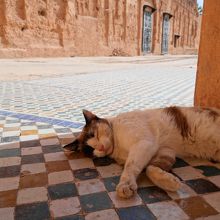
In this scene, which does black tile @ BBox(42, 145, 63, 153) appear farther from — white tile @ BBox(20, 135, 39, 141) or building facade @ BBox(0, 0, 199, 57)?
building facade @ BBox(0, 0, 199, 57)

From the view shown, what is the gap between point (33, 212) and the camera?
159 cm

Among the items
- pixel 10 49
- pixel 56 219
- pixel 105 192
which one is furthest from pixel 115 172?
pixel 10 49

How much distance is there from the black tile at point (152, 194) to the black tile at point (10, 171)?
0.93 meters

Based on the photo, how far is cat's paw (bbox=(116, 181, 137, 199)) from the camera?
1710 mm

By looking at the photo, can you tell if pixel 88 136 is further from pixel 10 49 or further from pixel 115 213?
pixel 10 49

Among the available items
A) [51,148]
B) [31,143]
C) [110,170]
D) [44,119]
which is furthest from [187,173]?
[44,119]

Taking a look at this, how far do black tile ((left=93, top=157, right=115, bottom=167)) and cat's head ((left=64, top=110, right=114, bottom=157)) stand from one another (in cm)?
5

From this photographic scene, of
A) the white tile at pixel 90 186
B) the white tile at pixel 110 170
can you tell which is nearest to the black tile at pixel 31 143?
the white tile at pixel 110 170

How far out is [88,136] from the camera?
229 cm

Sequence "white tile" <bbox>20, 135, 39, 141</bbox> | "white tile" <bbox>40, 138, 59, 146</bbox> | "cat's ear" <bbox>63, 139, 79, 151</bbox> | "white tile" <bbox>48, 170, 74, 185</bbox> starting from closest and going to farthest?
"white tile" <bbox>48, 170, 74, 185</bbox>, "cat's ear" <bbox>63, 139, 79, 151</bbox>, "white tile" <bbox>40, 138, 59, 146</bbox>, "white tile" <bbox>20, 135, 39, 141</bbox>

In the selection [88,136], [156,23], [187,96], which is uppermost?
[156,23]

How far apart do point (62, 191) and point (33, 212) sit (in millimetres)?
272

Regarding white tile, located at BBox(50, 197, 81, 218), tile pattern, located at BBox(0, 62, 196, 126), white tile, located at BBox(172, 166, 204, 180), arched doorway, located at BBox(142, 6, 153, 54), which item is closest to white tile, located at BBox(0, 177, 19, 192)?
white tile, located at BBox(50, 197, 81, 218)

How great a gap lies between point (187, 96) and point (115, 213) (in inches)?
172
